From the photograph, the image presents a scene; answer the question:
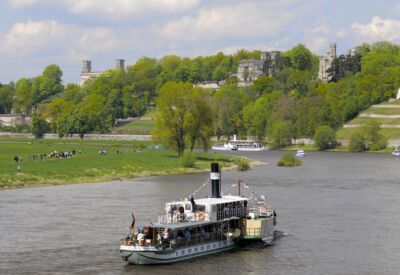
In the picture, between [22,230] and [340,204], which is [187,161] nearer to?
[340,204]

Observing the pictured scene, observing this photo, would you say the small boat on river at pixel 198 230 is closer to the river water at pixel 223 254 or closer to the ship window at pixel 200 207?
the ship window at pixel 200 207

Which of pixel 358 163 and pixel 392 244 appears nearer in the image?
pixel 392 244

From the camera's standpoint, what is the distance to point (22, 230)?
68125 millimetres

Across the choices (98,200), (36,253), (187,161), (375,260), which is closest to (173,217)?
(36,253)

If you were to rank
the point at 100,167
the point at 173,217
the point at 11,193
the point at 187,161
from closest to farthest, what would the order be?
the point at 173,217 → the point at 11,193 → the point at 100,167 → the point at 187,161

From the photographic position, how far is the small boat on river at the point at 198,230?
56.3 meters

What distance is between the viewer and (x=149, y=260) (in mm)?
56500

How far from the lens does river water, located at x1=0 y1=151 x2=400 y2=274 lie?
5628 cm

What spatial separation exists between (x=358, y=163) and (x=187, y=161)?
40303mm

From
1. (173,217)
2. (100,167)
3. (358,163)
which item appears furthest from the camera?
(358,163)

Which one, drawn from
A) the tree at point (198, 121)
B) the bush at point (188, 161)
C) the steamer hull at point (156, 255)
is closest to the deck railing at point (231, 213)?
the steamer hull at point (156, 255)

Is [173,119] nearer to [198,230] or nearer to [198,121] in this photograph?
[198,121]

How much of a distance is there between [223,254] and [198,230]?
2666 mm

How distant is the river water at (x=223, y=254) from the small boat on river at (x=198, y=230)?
87cm
